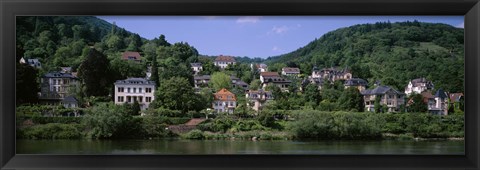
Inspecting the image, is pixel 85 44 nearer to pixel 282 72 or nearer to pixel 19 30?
pixel 19 30

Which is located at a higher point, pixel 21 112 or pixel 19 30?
pixel 19 30

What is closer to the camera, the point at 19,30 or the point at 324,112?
the point at 19,30

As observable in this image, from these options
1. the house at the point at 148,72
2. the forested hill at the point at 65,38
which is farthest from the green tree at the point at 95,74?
→ the house at the point at 148,72

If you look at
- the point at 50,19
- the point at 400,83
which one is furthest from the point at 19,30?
the point at 400,83

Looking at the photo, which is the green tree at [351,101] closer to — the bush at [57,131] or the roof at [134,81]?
the roof at [134,81]

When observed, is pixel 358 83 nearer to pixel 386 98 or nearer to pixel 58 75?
pixel 386 98

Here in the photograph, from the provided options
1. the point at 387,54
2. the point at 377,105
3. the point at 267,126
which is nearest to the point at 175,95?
the point at 267,126

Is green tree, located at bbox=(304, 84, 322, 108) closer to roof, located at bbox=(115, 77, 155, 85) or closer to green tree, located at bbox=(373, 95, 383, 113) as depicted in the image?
green tree, located at bbox=(373, 95, 383, 113)
